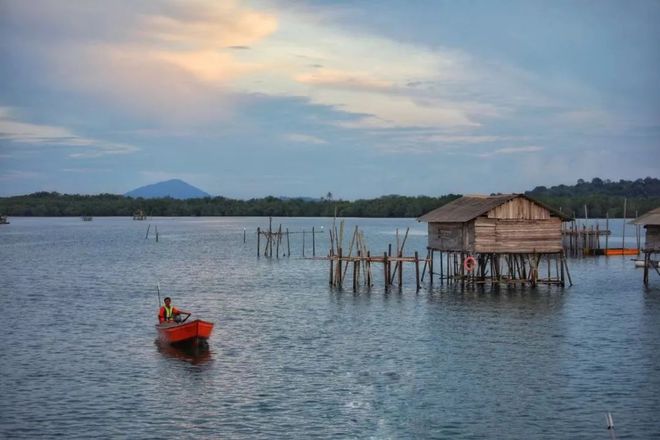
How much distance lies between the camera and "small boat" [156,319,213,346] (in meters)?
30.1

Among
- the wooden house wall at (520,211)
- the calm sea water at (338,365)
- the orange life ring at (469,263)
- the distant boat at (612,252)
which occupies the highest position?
the wooden house wall at (520,211)

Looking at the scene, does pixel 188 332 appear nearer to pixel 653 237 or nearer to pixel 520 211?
pixel 520 211

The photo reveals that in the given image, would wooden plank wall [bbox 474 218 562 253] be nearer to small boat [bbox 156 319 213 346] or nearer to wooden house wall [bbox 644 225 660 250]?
wooden house wall [bbox 644 225 660 250]

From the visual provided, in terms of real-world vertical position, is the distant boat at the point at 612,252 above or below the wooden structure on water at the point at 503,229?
below

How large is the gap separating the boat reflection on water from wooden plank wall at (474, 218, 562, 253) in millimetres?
20773

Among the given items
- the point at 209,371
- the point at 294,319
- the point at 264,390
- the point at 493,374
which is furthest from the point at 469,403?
the point at 294,319

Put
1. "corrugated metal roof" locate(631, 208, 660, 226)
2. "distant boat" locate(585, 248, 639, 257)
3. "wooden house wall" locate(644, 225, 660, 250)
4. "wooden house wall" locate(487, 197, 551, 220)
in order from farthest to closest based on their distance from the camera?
"distant boat" locate(585, 248, 639, 257) < "wooden house wall" locate(644, 225, 660, 250) < "corrugated metal roof" locate(631, 208, 660, 226) < "wooden house wall" locate(487, 197, 551, 220)

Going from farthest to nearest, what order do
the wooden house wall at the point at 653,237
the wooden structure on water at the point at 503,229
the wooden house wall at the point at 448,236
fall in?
1. the wooden house wall at the point at 653,237
2. the wooden house wall at the point at 448,236
3. the wooden structure on water at the point at 503,229

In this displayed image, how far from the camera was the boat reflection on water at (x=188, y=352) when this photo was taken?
96.1ft

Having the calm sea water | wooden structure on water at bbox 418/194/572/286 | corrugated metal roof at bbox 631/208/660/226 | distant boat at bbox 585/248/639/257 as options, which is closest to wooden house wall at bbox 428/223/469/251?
wooden structure on water at bbox 418/194/572/286

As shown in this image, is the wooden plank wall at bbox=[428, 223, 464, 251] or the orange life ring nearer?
the wooden plank wall at bbox=[428, 223, 464, 251]

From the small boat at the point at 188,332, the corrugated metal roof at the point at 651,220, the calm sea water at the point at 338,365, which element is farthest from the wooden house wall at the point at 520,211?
the small boat at the point at 188,332

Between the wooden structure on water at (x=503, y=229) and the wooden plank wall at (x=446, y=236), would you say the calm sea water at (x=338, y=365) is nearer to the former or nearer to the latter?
the wooden structure on water at (x=503, y=229)

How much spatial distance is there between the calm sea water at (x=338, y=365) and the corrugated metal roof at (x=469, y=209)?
14.0 feet
